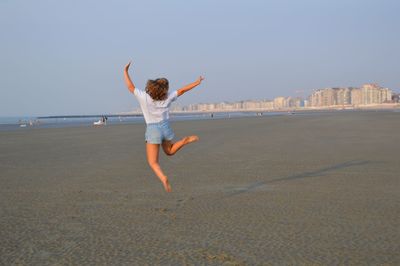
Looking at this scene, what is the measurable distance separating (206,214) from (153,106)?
1.50 meters

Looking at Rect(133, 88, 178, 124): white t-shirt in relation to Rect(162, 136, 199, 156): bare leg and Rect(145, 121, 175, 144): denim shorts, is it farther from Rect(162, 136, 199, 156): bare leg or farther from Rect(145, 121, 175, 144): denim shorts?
Rect(162, 136, 199, 156): bare leg

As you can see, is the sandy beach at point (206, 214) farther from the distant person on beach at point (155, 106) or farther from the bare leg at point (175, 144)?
the distant person on beach at point (155, 106)

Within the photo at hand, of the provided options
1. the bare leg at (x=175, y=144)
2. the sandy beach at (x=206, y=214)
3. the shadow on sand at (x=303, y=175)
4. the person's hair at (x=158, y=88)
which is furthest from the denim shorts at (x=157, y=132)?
the shadow on sand at (x=303, y=175)

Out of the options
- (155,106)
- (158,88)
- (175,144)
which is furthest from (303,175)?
(158,88)

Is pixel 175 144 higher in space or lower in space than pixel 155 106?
lower

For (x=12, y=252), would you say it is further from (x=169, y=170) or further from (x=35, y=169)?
(x=35, y=169)

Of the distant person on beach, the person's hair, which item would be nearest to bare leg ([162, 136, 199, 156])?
the distant person on beach

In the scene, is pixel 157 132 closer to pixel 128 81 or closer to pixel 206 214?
pixel 128 81

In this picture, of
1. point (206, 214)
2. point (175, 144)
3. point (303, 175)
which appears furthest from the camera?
point (303, 175)

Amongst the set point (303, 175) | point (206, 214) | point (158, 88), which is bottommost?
point (303, 175)

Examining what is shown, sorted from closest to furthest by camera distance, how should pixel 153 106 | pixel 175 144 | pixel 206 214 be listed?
pixel 206 214, pixel 153 106, pixel 175 144

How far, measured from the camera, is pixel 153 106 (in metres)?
5.36

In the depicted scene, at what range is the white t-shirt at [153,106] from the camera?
210 inches

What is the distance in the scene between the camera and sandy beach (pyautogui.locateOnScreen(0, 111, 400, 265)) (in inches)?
146
